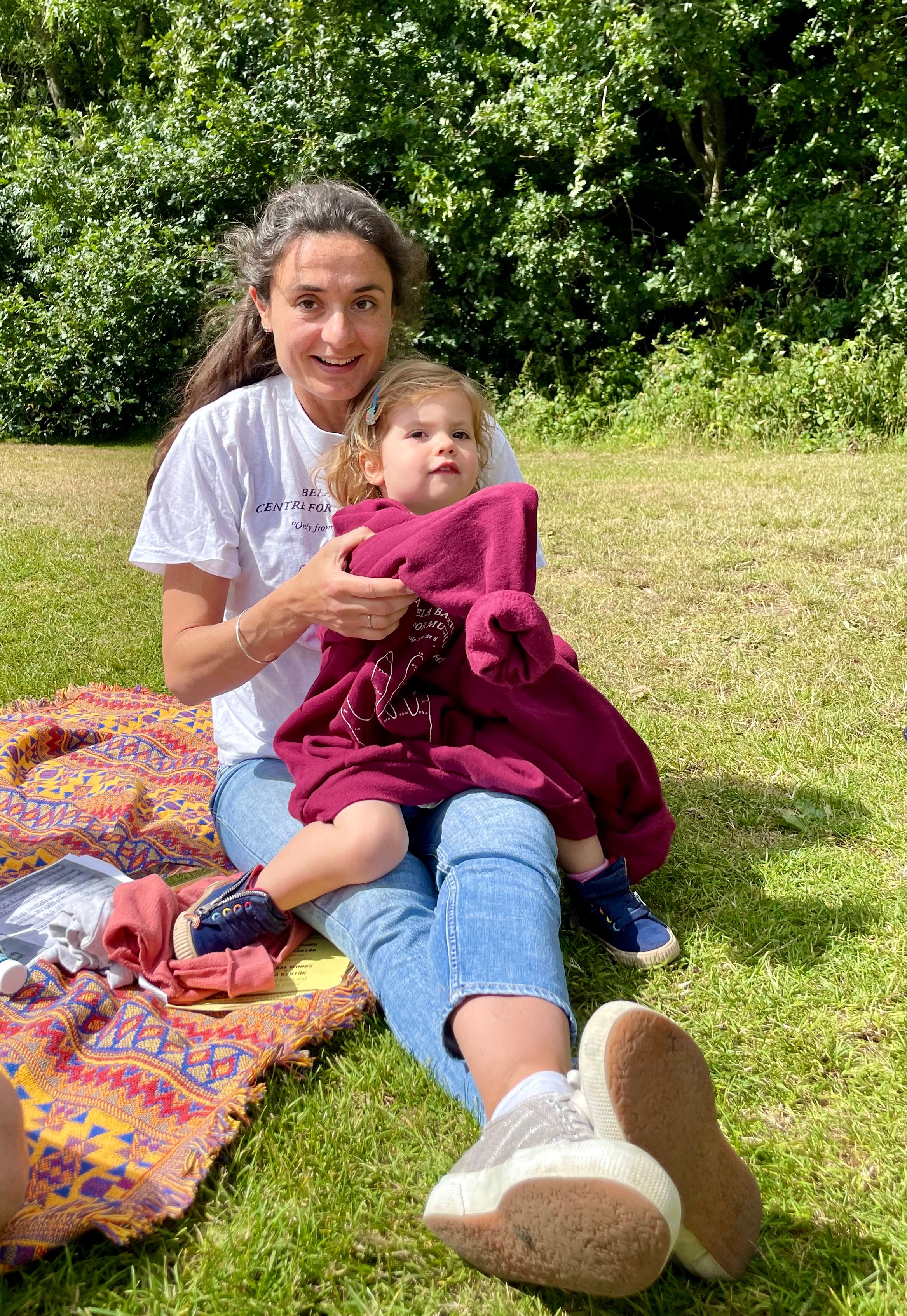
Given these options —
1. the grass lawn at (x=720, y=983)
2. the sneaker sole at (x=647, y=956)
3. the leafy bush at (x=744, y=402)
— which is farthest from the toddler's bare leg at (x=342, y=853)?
the leafy bush at (x=744, y=402)

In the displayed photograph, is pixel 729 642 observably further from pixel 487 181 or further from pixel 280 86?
pixel 280 86

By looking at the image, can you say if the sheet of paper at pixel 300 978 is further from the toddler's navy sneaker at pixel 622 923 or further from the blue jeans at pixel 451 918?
the toddler's navy sneaker at pixel 622 923

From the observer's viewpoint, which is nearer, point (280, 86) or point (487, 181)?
point (487, 181)

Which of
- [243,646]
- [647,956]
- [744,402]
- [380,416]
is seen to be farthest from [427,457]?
[744,402]

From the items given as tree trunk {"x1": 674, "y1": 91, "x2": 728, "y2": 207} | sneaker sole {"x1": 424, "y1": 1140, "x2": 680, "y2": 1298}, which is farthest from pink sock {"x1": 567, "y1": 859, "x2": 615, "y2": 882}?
tree trunk {"x1": 674, "y1": 91, "x2": 728, "y2": 207}

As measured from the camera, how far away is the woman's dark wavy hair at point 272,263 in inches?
105

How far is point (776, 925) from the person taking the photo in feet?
8.36

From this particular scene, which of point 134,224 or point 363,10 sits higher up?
point 363,10

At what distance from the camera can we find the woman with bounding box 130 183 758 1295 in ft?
4.56

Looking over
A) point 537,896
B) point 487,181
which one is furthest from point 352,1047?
point 487,181

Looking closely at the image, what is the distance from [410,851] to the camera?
2367 mm

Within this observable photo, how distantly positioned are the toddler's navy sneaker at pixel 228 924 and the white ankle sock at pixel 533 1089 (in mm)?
847

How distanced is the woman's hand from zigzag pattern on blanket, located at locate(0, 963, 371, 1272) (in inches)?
29.2

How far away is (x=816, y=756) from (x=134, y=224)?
Result: 12.3 metres
